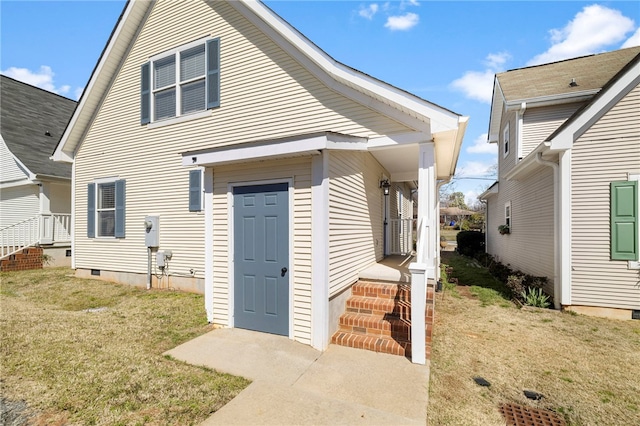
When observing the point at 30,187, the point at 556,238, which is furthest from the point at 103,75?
the point at 556,238

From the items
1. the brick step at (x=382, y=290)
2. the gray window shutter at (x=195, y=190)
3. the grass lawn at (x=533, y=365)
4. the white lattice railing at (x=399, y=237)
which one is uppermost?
the gray window shutter at (x=195, y=190)

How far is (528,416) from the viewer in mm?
2881

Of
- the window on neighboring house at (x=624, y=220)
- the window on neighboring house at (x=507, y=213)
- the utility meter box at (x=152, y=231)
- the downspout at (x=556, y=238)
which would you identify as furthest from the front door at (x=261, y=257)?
the window on neighboring house at (x=507, y=213)

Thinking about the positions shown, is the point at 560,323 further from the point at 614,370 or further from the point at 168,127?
the point at 168,127

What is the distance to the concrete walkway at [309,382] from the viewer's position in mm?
2768

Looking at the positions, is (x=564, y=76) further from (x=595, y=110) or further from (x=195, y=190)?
(x=195, y=190)

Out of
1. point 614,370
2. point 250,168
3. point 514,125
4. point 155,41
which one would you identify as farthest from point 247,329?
point 514,125

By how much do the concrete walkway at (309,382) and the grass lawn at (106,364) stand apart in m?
0.26

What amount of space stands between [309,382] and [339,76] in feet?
16.2

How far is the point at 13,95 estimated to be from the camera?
13.8 metres

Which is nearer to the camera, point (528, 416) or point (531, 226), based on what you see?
point (528, 416)

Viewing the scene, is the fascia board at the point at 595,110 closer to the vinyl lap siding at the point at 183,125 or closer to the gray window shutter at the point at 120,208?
the vinyl lap siding at the point at 183,125

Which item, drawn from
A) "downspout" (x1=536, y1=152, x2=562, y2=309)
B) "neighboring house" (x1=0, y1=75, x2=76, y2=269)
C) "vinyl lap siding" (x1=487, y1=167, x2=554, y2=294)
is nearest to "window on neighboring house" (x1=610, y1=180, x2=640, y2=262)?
"downspout" (x1=536, y1=152, x2=562, y2=309)

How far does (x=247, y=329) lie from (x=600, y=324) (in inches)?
268
